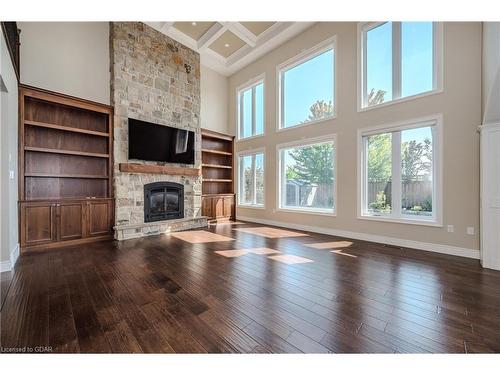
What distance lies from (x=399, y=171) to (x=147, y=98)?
577 cm

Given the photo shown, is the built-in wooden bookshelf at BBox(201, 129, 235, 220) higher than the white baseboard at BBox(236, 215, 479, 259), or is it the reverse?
the built-in wooden bookshelf at BBox(201, 129, 235, 220)

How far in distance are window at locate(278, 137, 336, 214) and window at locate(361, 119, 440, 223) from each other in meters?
0.77

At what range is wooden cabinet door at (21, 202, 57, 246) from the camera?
384 centimetres

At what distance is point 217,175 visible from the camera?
7.95m

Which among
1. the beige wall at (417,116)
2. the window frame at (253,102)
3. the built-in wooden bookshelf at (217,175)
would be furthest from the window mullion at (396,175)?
the built-in wooden bookshelf at (217,175)

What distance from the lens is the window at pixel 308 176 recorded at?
5.54m

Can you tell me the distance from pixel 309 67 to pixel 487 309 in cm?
575

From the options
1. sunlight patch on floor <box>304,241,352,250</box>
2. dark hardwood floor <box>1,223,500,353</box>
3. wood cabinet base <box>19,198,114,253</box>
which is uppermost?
wood cabinet base <box>19,198,114,253</box>

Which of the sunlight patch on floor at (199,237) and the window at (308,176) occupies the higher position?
the window at (308,176)

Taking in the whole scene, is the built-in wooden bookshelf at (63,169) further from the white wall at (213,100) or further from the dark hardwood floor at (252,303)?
the white wall at (213,100)

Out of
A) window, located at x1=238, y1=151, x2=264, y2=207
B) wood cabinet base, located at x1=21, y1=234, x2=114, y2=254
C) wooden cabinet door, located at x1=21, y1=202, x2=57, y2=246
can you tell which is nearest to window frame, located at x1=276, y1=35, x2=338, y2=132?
window, located at x1=238, y1=151, x2=264, y2=207

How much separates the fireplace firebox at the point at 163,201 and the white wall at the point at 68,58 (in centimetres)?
219

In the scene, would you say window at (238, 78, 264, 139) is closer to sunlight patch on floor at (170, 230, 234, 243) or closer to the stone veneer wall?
the stone veneer wall
